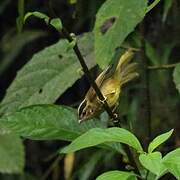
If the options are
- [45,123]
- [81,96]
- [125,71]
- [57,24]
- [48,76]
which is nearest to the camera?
[57,24]

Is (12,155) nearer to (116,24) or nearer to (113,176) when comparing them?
Answer: (116,24)

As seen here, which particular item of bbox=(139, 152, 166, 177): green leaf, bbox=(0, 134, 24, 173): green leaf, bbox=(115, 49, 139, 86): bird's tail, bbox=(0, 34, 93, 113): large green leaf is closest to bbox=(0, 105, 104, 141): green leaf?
bbox=(115, 49, 139, 86): bird's tail

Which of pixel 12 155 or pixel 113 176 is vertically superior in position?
pixel 113 176

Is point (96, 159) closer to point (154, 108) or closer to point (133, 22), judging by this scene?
point (154, 108)

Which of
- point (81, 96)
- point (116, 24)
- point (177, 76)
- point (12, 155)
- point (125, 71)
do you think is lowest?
point (81, 96)

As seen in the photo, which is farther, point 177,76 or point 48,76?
point 48,76

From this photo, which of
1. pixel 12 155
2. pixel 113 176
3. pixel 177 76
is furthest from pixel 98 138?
pixel 12 155

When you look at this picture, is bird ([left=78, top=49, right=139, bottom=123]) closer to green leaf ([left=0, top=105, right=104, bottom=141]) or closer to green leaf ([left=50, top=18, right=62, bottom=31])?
green leaf ([left=0, top=105, right=104, bottom=141])

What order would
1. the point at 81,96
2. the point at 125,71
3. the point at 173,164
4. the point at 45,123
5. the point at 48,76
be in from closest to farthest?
the point at 173,164, the point at 45,123, the point at 125,71, the point at 48,76, the point at 81,96
